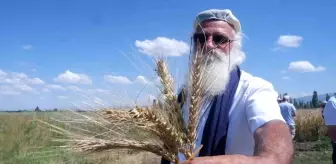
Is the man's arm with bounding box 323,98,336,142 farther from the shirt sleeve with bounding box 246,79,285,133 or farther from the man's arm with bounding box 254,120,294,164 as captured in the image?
the man's arm with bounding box 254,120,294,164

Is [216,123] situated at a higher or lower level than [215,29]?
lower

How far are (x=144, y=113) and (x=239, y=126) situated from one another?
2.01 ft

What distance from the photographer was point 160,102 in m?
1.88

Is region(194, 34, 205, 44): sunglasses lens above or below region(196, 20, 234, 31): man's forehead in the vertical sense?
below

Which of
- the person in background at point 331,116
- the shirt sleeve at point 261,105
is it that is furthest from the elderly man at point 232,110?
the person in background at point 331,116

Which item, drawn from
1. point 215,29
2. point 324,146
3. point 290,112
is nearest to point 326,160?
point 290,112

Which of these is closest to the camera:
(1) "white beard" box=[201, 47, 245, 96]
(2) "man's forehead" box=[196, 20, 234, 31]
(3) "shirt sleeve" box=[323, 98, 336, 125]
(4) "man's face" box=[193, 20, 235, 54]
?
(1) "white beard" box=[201, 47, 245, 96]

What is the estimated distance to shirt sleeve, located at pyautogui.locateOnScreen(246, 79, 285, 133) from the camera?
1827 millimetres

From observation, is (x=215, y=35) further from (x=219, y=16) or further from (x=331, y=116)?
(x=331, y=116)

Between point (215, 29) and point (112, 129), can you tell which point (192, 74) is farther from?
point (215, 29)

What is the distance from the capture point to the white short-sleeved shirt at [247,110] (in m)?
1.91

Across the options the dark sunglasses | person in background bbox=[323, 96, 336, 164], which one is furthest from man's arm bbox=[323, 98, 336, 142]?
the dark sunglasses

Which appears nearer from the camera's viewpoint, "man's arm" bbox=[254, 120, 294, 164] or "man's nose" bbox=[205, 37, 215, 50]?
"man's arm" bbox=[254, 120, 294, 164]

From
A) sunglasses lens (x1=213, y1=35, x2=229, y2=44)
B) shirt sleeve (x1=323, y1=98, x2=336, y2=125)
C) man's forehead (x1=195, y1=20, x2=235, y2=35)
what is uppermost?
man's forehead (x1=195, y1=20, x2=235, y2=35)
